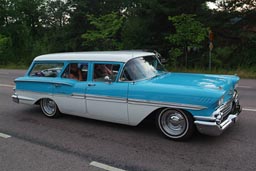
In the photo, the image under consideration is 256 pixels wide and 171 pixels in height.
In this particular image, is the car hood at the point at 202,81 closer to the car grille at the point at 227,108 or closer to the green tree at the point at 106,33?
the car grille at the point at 227,108

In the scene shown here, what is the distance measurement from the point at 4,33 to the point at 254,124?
41.1 m

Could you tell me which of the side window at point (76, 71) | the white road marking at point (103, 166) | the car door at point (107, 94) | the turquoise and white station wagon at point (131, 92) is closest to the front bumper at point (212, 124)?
the turquoise and white station wagon at point (131, 92)

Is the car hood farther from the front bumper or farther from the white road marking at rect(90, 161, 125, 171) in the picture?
the white road marking at rect(90, 161, 125, 171)

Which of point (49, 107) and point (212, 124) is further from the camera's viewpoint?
point (49, 107)

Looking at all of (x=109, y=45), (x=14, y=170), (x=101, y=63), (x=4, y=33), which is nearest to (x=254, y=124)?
(x=101, y=63)

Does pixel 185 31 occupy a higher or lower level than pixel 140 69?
higher

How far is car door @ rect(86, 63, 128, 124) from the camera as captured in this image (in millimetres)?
5012

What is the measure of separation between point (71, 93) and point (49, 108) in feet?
3.51

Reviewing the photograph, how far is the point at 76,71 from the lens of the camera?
5.81 meters

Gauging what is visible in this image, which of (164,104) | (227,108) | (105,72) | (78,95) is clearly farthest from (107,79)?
(227,108)

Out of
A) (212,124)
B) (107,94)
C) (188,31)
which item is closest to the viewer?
(212,124)

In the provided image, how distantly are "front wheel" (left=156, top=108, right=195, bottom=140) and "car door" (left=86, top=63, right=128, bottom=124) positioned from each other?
0.73m

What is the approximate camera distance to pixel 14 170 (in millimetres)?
3717

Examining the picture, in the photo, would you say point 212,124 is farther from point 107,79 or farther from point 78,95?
point 78,95
